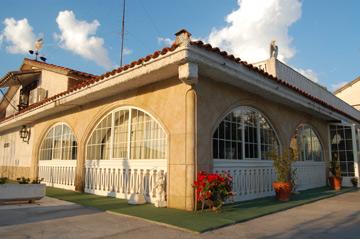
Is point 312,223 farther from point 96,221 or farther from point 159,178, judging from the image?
point 96,221

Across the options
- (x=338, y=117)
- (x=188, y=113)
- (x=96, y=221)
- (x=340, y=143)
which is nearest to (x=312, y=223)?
(x=188, y=113)

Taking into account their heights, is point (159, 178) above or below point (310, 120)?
below

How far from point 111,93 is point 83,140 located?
2364 mm

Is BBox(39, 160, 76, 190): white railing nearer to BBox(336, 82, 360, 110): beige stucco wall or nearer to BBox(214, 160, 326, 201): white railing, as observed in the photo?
BBox(214, 160, 326, 201): white railing

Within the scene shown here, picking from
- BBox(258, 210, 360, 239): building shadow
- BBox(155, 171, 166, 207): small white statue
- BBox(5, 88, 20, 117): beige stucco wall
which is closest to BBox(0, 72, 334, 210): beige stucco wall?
BBox(155, 171, 166, 207): small white statue

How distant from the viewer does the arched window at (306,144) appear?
1096cm

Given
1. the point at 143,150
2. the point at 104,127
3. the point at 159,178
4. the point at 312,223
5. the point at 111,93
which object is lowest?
the point at 312,223

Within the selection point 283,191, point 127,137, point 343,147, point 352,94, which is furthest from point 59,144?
point 352,94

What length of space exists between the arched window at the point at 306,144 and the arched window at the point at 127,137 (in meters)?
5.44

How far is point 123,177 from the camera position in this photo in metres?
8.18

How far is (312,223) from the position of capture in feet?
17.3

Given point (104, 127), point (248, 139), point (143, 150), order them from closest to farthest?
point (143, 150) < point (248, 139) < point (104, 127)

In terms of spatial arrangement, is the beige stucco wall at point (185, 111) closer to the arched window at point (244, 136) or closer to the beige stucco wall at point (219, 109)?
the beige stucco wall at point (219, 109)

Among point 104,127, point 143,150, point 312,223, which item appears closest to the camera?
point 312,223
